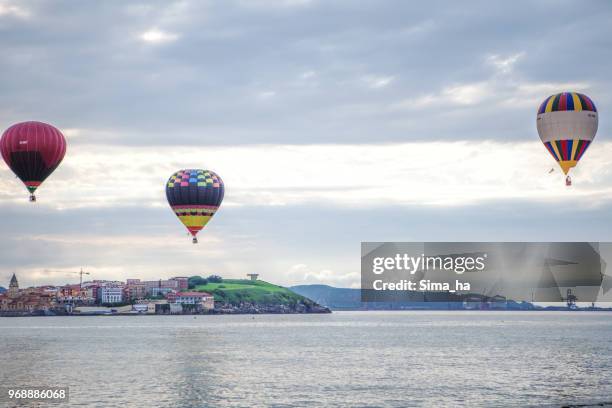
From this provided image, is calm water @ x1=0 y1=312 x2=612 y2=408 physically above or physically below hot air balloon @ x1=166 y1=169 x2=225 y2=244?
below

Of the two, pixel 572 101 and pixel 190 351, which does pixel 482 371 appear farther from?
pixel 190 351

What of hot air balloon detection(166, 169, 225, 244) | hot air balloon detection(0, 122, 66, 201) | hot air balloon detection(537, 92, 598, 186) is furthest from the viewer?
hot air balloon detection(166, 169, 225, 244)

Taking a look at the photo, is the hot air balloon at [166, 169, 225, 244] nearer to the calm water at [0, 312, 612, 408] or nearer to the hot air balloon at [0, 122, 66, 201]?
the calm water at [0, 312, 612, 408]

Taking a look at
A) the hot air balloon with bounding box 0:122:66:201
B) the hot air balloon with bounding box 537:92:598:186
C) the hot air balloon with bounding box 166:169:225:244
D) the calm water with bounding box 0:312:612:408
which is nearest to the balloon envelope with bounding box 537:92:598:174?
the hot air balloon with bounding box 537:92:598:186

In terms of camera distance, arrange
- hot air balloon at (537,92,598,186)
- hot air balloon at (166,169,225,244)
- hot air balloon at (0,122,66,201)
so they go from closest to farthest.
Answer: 1. hot air balloon at (537,92,598,186)
2. hot air balloon at (0,122,66,201)
3. hot air balloon at (166,169,225,244)

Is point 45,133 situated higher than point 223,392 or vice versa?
point 45,133

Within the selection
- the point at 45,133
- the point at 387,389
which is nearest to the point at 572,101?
the point at 387,389

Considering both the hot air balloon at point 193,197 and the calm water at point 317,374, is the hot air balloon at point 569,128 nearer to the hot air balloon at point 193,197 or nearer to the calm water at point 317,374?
the calm water at point 317,374
